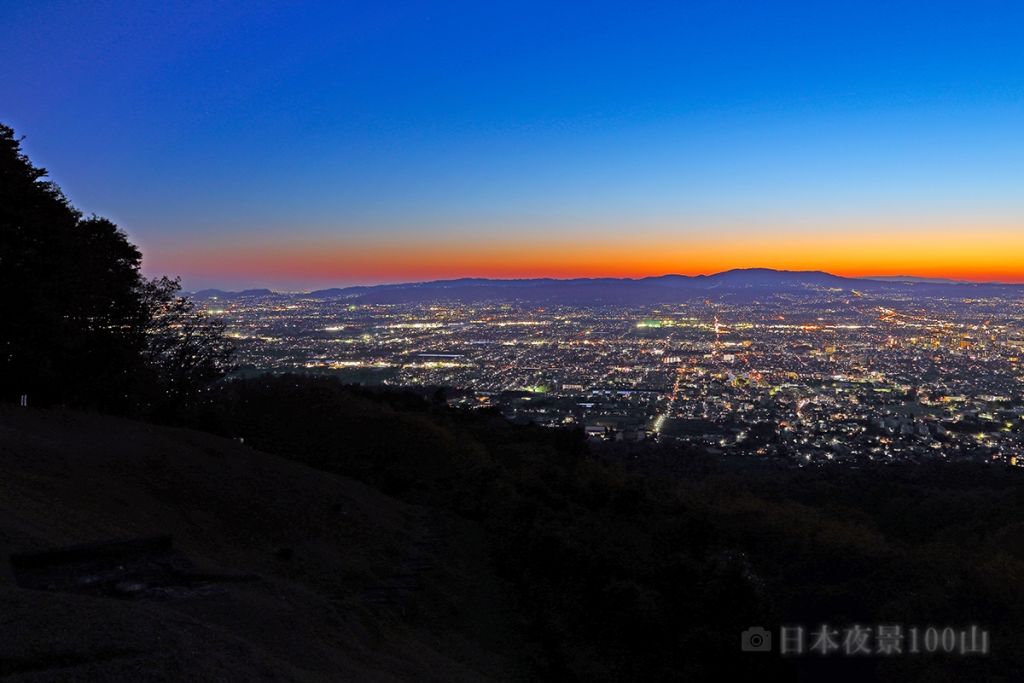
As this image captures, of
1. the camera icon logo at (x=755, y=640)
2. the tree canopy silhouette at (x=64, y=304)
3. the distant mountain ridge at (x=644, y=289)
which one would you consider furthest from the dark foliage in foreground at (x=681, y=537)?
the distant mountain ridge at (x=644, y=289)

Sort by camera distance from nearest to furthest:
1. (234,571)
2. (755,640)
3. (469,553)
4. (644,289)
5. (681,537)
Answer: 1. (234,571)
2. (755,640)
3. (469,553)
4. (681,537)
5. (644,289)

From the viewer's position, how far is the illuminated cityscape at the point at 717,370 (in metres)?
32.8

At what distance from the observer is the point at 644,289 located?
549 feet

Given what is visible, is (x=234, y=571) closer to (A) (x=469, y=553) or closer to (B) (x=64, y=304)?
(A) (x=469, y=553)

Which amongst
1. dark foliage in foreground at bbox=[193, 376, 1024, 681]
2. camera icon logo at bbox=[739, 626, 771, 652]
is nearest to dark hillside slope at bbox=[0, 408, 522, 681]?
dark foliage in foreground at bbox=[193, 376, 1024, 681]

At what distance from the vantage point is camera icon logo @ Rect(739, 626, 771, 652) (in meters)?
9.80

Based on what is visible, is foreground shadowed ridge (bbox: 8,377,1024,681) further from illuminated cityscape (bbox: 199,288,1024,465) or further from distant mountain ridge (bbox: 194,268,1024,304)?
distant mountain ridge (bbox: 194,268,1024,304)

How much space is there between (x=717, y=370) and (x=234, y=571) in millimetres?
51248

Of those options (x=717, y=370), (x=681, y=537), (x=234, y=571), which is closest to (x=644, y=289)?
(x=717, y=370)

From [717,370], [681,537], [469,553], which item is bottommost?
[717,370]

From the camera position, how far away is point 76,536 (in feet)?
23.7

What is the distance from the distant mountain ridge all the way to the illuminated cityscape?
145ft

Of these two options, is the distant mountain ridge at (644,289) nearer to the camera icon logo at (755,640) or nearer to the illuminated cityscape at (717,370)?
the illuminated cityscape at (717,370)

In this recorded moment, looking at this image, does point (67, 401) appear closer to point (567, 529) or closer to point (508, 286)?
point (567, 529)
